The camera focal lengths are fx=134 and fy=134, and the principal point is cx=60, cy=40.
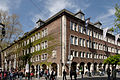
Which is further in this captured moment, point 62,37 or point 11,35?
point 11,35

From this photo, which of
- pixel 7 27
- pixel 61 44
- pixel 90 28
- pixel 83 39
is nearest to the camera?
pixel 61 44

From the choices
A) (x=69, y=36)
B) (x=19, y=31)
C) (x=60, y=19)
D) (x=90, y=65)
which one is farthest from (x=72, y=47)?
(x=19, y=31)

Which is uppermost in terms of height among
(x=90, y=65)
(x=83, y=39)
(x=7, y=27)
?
(x=7, y=27)

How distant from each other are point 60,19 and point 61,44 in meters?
5.55

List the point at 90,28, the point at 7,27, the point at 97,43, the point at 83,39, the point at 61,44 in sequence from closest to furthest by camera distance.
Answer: the point at 61,44 < the point at 7,27 < the point at 83,39 < the point at 90,28 < the point at 97,43

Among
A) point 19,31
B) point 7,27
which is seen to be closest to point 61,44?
point 19,31

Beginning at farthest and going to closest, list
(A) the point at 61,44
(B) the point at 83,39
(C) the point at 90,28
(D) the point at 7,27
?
1. (C) the point at 90,28
2. (B) the point at 83,39
3. (D) the point at 7,27
4. (A) the point at 61,44

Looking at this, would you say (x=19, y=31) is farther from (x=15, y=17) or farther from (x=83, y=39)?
(x=83, y=39)

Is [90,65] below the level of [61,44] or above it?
below

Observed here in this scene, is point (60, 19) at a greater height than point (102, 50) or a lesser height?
greater

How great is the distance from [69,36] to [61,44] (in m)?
2.73

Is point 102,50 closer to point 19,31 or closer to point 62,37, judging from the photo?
point 62,37

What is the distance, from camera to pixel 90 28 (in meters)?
36.3

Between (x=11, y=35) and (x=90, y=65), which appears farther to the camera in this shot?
(x=90, y=65)
